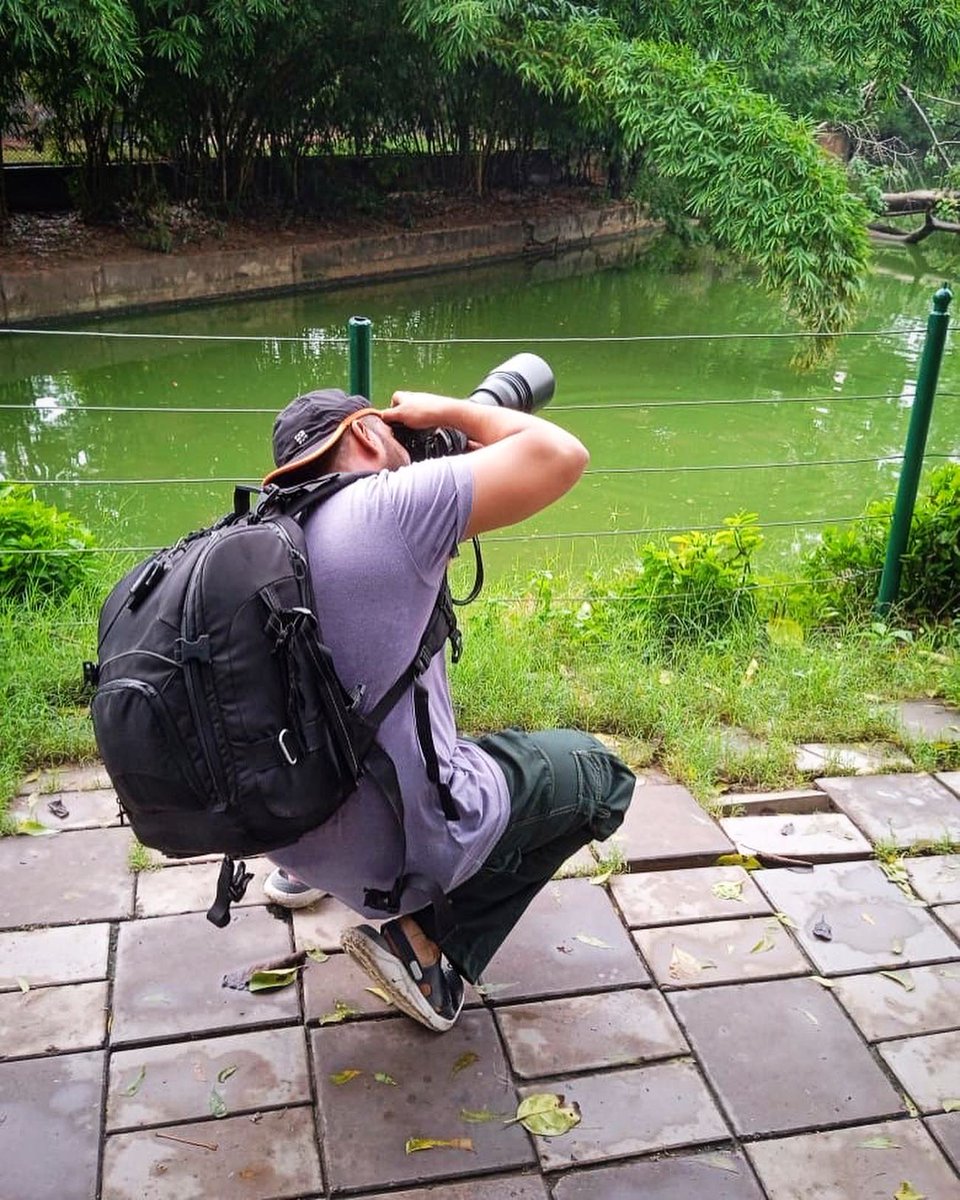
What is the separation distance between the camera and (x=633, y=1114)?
1.63 meters

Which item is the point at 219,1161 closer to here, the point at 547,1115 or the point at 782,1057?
the point at 547,1115

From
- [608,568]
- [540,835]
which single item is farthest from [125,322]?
[540,835]

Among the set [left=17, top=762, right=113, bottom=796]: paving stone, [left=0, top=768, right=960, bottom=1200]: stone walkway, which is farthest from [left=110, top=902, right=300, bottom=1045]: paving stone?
[left=17, top=762, right=113, bottom=796]: paving stone

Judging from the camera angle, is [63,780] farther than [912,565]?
No

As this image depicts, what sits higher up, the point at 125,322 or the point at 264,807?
the point at 264,807

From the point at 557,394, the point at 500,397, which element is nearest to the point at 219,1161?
the point at 500,397

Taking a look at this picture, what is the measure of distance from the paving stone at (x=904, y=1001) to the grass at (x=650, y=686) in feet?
1.84

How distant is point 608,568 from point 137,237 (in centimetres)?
759

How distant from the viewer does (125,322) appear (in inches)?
380

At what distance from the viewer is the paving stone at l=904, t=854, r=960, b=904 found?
2.15 m

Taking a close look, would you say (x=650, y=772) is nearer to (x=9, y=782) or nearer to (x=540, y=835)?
(x=540, y=835)

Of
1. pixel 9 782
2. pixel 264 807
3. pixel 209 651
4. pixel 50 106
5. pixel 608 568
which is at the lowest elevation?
pixel 608 568

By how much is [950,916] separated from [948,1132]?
0.53m

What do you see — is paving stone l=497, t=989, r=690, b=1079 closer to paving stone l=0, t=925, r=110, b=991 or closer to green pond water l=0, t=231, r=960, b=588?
paving stone l=0, t=925, r=110, b=991
